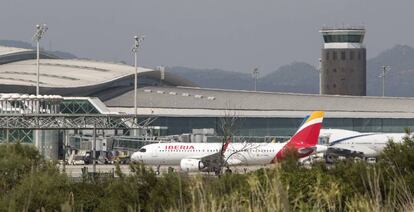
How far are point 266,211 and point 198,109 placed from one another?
13582 centimetres

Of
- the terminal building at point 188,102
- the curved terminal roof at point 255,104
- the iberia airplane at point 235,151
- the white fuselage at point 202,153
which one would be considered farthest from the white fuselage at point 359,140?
the white fuselage at point 202,153

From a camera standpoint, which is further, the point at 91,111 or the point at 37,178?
the point at 91,111

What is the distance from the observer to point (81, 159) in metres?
112

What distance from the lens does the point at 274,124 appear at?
153250 mm

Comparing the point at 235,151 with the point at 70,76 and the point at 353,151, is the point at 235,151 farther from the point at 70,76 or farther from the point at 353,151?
the point at 70,76

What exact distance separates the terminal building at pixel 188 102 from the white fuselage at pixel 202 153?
46.6 meters

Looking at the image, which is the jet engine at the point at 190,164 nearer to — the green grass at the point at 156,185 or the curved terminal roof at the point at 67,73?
the green grass at the point at 156,185

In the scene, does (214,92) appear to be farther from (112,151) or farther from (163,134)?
(112,151)

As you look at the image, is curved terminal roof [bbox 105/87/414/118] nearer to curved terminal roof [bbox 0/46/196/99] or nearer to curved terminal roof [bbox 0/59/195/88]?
curved terminal roof [bbox 0/46/196/99]

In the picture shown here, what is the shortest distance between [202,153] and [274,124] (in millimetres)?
60963

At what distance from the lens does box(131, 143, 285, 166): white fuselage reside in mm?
91812

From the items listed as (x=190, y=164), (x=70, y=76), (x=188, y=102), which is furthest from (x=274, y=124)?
(x=190, y=164)

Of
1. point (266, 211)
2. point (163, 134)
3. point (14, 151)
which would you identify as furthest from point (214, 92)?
point (266, 211)

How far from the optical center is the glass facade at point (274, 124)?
148075 mm
